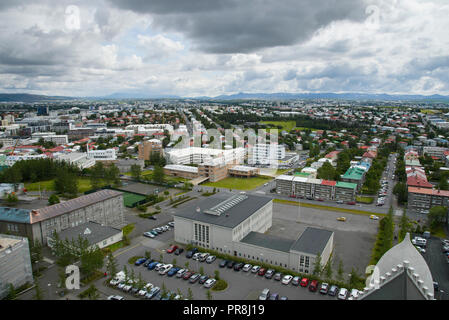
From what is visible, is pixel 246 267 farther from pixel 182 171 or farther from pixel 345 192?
pixel 182 171

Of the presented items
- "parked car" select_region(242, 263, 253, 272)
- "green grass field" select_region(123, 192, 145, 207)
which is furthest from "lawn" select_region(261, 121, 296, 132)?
"parked car" select_region(242, 263, 253, 272)

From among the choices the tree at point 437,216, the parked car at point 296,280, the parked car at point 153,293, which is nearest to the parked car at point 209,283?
the parked car at point 153,293

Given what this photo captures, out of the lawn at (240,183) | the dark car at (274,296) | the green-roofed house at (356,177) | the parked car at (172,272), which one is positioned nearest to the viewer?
the dark car at (274,296)

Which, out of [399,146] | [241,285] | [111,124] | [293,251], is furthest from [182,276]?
[111,124]

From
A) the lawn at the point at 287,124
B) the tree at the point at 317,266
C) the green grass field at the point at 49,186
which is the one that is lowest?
the green grass field at the point at 49,186

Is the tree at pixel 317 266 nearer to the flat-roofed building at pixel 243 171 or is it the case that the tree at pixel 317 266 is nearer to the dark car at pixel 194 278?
the dark car at pixel 194 278
